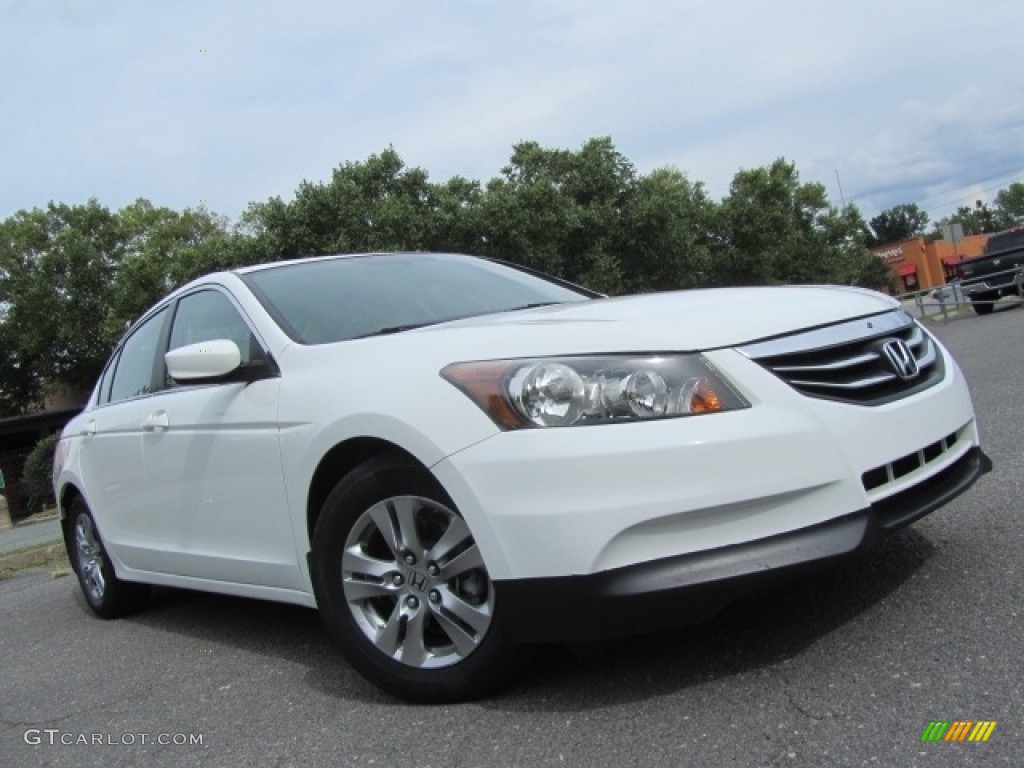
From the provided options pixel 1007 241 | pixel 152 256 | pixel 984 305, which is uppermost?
pixel 152 256

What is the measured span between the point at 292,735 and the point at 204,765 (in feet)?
0.89

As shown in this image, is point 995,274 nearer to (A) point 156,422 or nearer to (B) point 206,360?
(A) point 156,422

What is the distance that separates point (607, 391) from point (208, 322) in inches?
87.4

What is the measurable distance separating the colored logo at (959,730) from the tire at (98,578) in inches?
162

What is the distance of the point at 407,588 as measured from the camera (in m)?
2.91

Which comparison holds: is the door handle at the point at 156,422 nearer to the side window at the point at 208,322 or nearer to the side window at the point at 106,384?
the side window at the point at 208,322

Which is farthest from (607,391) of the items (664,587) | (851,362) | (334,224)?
(334,224)

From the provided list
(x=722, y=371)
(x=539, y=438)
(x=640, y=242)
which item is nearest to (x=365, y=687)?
(x=539, y=438)

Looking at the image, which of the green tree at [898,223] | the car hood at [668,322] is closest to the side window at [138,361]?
the car hood at [668,322]

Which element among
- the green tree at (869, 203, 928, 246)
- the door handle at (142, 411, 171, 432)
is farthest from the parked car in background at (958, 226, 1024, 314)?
the green tree at (869, 203, 928, 246)

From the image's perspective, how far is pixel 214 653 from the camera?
160 inches

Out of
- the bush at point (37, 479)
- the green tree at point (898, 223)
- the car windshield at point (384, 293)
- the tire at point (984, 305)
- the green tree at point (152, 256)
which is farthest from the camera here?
the green tree at point (898, 223)

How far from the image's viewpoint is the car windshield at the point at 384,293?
3559 millimetres

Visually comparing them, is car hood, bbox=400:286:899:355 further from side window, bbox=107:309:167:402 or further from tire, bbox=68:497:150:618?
tire, bbox=68:497:150:618
